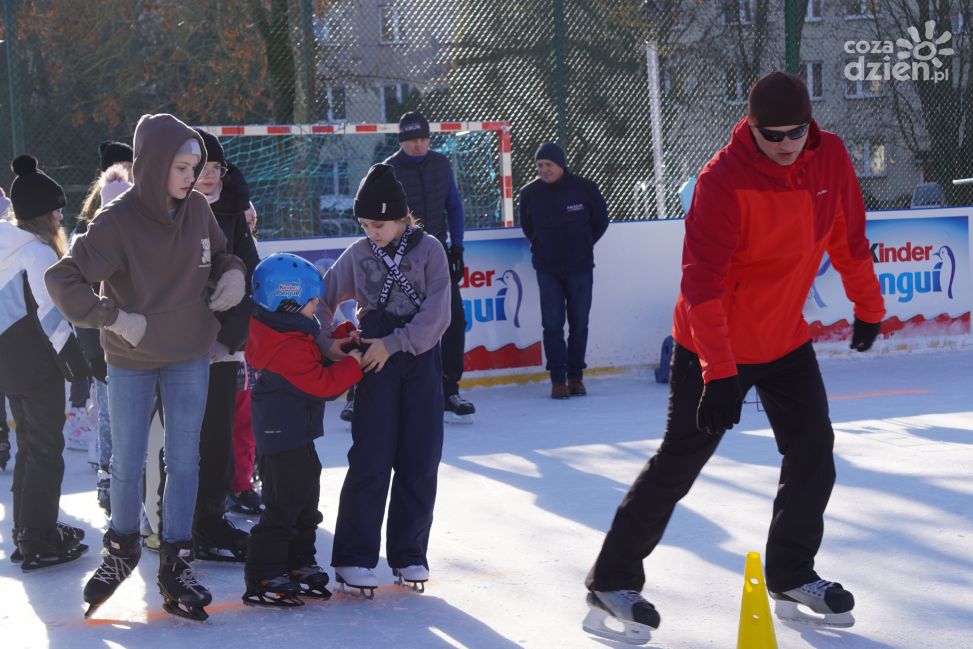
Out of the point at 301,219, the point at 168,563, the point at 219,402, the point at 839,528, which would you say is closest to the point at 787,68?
the point at 301,219

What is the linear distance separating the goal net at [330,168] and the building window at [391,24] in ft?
3.34

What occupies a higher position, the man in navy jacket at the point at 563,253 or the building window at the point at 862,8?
the building window at the point at 862,8

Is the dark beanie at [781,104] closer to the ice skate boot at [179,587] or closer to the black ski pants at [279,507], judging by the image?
the black ski pants at [279,507]

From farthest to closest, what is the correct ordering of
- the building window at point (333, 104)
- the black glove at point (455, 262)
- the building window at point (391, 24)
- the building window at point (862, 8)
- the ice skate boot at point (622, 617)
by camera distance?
the building window at point (862, 8)
the building window at point (391, 24)
the building window at point (333, 104)
the black glove at point (455, 262)
the ice skate boot at point (622, 617)

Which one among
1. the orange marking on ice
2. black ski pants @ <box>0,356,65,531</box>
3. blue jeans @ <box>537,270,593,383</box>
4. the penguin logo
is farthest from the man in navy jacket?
black ski pants @ <box>0,356,65,531</box>

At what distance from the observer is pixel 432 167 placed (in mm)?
8164

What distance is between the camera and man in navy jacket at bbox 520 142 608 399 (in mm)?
9273

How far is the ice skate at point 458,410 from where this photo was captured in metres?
8.31

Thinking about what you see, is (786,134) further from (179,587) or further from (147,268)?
(179,587)

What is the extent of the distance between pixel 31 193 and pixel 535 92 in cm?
687

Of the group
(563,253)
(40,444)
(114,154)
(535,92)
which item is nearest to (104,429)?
(40,444)

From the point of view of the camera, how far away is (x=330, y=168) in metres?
11.0

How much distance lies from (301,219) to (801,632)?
7.36 metres

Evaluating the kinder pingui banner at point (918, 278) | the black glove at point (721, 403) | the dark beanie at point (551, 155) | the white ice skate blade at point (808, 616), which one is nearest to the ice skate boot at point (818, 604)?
the white ice skate blade at point (808, 616)
